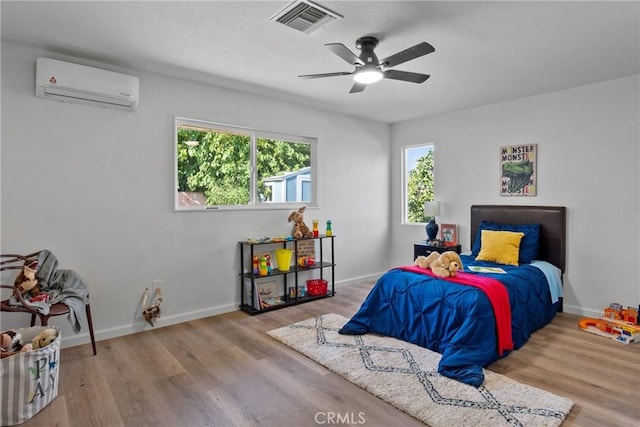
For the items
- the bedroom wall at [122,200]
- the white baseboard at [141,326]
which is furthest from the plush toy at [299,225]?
the white baseboard at [141,326]

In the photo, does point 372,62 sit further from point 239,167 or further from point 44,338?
point 44,338

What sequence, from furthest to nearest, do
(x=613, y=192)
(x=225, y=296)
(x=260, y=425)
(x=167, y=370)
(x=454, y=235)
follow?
(x=454, y=235)
(x=225, y=296)
(x=613, y=192)
(x=167, y=370)
(x=260, y=425)

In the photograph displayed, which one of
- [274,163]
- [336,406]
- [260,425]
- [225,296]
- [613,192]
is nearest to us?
[260,425]

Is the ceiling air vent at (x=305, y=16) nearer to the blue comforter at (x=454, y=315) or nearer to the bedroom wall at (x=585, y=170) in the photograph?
the blue comforter at (x=454, y=315)

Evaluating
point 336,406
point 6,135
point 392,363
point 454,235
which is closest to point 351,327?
point 392,363

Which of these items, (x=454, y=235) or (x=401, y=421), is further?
(x=454, y=235)

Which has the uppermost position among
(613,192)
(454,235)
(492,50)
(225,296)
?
(492,50)

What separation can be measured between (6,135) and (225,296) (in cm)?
237

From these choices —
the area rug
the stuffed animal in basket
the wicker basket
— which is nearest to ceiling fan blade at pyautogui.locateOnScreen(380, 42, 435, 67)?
the stuffed animal in basket

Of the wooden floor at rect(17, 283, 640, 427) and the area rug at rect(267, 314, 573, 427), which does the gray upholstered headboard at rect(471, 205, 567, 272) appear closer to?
the wooden floor at rect(17, 283, 640, 427)

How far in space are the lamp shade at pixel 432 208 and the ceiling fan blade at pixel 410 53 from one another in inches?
107

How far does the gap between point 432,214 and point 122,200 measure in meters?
3.71

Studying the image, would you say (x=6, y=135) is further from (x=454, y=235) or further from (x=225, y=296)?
(x=454, y=235)

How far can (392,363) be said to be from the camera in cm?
269
